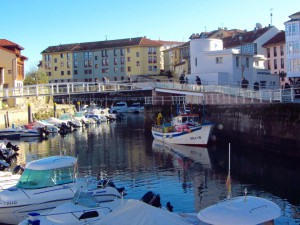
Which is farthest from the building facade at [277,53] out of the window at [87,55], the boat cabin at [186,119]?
the boat cabin at [186,119]

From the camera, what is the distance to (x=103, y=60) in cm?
11300

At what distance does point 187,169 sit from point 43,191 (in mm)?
13247

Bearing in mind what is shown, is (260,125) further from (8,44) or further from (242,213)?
(8,44)

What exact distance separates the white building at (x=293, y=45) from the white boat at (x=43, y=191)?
4367 cm

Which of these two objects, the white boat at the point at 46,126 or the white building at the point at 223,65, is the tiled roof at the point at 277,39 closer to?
the white building at the point at 223,65

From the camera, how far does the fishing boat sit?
10.3 metres

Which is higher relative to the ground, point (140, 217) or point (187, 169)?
point (140, 217)

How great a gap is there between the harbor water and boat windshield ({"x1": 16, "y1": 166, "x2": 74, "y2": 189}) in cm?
265

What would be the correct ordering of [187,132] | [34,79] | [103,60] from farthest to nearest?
[103,60] < [34,79] < [187,132]

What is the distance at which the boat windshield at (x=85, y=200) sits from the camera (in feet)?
49.6

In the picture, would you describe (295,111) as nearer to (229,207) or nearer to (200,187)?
(200,187)

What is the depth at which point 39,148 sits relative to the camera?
41.2 metres

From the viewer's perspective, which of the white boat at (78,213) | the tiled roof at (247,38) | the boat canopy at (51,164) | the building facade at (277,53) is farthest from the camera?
the tiled roof at (247,38)

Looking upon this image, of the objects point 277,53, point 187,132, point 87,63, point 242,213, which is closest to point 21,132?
point 187,132
